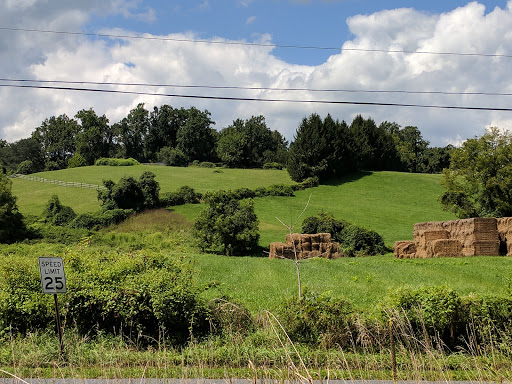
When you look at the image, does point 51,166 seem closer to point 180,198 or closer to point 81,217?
point 180,198

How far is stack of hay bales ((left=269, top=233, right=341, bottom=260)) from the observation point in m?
27.5

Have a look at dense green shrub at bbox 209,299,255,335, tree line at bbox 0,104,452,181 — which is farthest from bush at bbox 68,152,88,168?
dense green shrub at bbox 209,299,255,335

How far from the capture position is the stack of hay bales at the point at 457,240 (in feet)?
83.8

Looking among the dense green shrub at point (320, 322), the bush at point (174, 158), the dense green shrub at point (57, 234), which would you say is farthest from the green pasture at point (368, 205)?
the bush at point (174, 158)

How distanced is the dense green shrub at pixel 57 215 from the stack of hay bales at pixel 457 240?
28909mm

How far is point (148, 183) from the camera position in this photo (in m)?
48.4

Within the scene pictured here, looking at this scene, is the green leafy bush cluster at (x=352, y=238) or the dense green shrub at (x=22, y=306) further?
the green leafy bush cluster at (x=352, y=238)

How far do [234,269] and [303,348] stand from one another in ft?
34.7

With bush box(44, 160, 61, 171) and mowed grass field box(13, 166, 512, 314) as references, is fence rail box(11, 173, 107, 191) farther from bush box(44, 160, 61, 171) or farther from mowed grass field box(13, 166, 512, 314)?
bush box(44, 160, 61, 171)

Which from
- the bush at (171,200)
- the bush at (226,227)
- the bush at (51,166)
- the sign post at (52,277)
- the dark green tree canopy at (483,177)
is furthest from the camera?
the bush at (51,166)

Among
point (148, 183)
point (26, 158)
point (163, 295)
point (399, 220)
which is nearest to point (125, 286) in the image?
point (163, 295)

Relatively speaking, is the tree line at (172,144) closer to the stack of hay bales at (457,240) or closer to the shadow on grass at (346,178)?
the shadow on grass at (346,178)

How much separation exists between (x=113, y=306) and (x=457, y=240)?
802 inches

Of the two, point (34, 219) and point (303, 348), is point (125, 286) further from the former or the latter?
point (34, 219)
